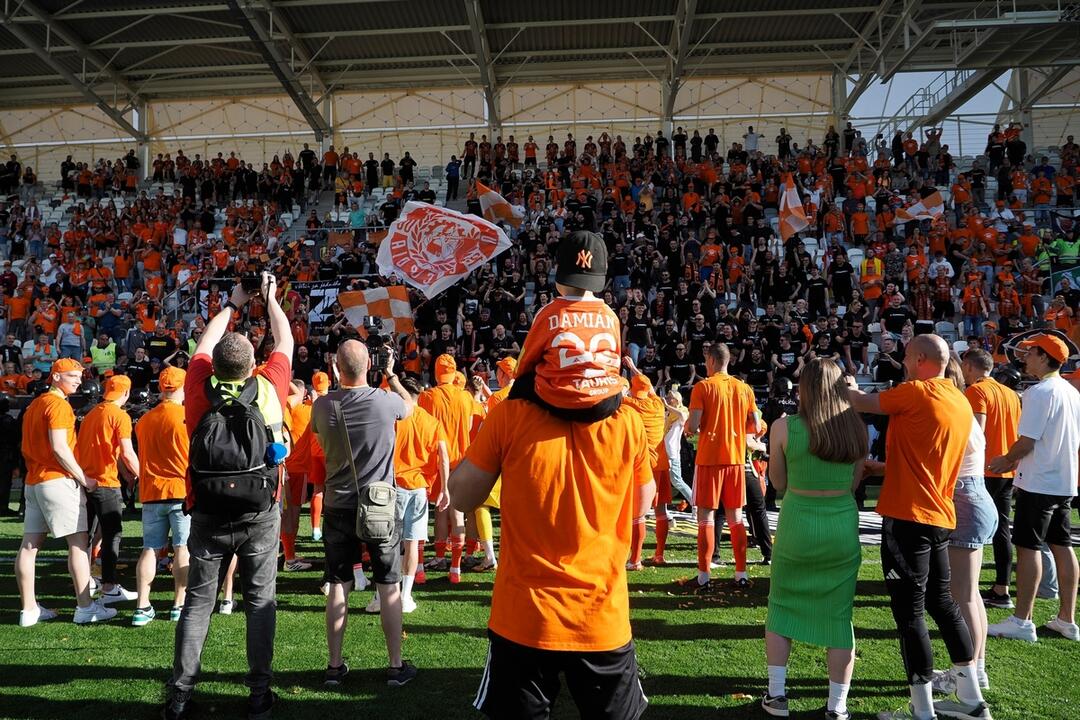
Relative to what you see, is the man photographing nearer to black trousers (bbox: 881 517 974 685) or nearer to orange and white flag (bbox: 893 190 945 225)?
black trousers (bbox: 881 517 974 685)

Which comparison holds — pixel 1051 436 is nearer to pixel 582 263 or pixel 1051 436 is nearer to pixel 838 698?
pixel 838 698

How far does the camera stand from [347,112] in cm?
2961

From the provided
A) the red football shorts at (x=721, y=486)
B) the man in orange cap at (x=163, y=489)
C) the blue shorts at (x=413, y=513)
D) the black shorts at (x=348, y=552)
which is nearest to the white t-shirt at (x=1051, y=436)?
the red football shorts at (x=721, y=486)

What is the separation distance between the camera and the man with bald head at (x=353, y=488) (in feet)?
15.1

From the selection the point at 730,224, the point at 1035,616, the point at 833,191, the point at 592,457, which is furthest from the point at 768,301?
the point at 592,457

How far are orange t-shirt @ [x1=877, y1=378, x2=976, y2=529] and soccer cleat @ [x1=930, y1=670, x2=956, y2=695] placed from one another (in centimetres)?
99

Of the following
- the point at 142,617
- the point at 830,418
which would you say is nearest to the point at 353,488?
the point at 142,617

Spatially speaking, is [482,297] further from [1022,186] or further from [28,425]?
[1022,186]

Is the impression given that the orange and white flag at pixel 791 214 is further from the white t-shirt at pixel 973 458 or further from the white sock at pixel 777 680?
the white sock at pixel 777 680

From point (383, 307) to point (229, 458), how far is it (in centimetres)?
1207

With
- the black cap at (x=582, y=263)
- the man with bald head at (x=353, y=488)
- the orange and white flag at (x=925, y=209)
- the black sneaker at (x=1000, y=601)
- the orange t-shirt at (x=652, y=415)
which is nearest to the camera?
the black cap at (x=582, y=263)

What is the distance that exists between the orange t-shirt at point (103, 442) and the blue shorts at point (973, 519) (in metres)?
6.03

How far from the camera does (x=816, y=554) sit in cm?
409

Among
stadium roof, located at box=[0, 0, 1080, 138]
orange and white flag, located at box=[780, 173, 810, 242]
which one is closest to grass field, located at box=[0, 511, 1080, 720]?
orange and white flag, located at box=[780, 173, 810, 242]
